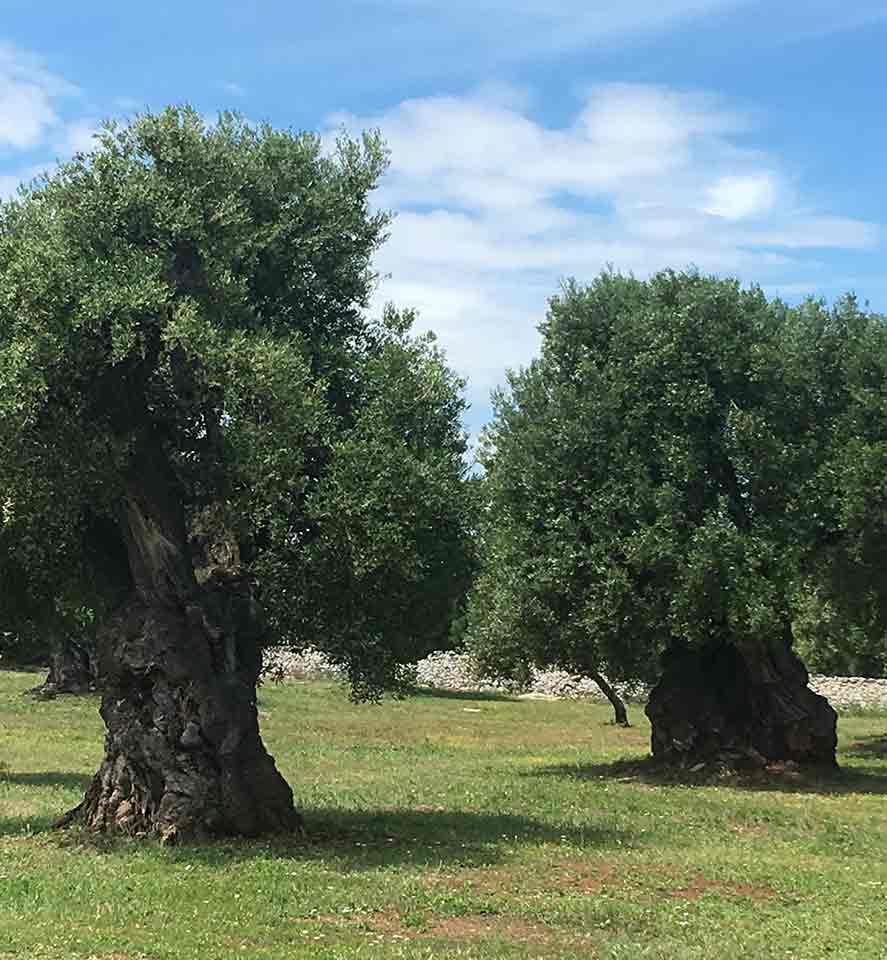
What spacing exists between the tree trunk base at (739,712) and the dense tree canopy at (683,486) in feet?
0.29

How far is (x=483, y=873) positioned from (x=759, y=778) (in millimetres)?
14215

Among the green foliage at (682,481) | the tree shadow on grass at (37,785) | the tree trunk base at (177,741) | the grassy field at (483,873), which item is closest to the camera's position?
the grassy field at (483,873)

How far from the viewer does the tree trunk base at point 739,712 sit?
101 feet

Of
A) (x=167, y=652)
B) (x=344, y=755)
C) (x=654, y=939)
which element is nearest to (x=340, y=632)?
(x=167, y=652)

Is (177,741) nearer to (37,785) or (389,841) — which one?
(389,841)

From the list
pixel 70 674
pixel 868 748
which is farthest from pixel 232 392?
pixel 70 674

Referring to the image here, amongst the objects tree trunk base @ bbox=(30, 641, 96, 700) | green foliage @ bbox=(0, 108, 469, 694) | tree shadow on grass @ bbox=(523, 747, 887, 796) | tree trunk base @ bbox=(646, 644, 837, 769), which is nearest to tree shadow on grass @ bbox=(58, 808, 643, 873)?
green foliage @ bbox=(0, 108, 469, 694)

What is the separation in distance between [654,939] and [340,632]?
Result: 8651 mm

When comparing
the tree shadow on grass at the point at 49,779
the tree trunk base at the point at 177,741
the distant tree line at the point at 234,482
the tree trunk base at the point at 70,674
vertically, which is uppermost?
the distant tree line at the point at 234,482

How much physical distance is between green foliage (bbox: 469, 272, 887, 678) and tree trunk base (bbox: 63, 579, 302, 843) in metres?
10.4

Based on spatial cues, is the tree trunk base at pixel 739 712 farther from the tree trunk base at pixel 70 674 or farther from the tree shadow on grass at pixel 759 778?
the tree trunk base at pixel 70 674

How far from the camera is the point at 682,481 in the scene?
2888 centimetres

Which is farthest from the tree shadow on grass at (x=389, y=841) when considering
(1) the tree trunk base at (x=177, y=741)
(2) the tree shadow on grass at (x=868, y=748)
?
(2) the tree shadow on grass at (x=868, y=748)

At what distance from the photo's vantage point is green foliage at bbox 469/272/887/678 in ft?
92.7
